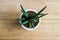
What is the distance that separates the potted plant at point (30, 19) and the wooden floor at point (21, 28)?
0.12 feet

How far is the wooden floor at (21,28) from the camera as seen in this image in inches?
36.2

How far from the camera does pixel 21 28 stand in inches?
36.4

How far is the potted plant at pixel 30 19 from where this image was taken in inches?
33.4

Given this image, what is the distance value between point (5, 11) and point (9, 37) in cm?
16

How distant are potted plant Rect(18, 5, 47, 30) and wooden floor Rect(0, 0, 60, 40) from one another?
0.12 feet

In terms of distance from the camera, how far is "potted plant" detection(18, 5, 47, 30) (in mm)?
849

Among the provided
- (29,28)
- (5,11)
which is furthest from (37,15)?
(5,11)

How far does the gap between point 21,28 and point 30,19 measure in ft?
0.32

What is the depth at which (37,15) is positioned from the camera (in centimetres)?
84

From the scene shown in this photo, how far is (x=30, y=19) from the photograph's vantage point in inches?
33.8

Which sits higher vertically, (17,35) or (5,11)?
(5,11)

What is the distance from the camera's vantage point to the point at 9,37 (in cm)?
91

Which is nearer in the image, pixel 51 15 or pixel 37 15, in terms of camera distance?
pixel 37 15

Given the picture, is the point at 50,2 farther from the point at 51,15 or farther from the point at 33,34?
the point at 33,34
